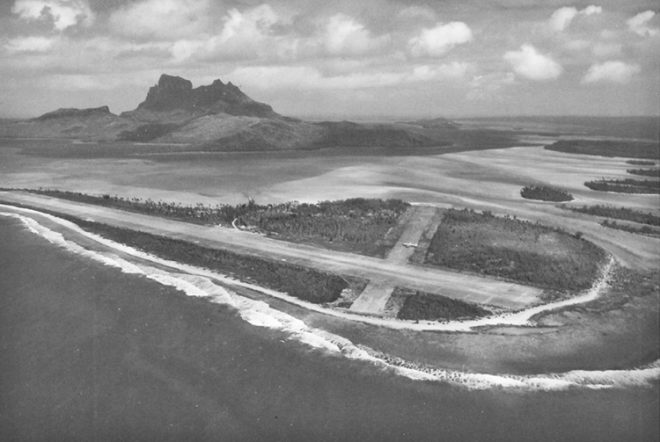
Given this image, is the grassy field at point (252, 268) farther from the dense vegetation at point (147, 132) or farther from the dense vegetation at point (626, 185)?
the dense vegetation at point (147, 132)

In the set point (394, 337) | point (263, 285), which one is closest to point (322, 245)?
point (263, 285)

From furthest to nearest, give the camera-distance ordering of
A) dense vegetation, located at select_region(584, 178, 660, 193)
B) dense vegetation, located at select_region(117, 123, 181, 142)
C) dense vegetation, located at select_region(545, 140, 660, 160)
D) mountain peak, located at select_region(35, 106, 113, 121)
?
mountain peak, located at select_region(35, 106, 113, 121) < dense vegetation, located at select_region(117, 123, 181, 142) < dense vegetation, located at select_region(545, 140, 660, 160) < dense vegetation, located at select_region(584, 178, 660, 193)

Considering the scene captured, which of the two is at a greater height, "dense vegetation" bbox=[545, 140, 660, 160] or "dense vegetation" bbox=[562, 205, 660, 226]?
"dense vegetation" bbox=[545, 140, 660, 160]

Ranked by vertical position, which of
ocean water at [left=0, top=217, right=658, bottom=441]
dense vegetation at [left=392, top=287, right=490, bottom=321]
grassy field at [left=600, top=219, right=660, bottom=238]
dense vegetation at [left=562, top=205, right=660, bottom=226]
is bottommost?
ocean water at [left=0, top=217, right=658, bottom=441]

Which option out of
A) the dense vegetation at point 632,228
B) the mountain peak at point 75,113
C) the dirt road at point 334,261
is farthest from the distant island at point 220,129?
the dense vegetation at point 632,228

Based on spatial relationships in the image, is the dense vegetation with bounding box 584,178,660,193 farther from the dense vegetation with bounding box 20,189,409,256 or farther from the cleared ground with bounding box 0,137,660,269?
the dense vegetation with bounding box 20,189,409,256

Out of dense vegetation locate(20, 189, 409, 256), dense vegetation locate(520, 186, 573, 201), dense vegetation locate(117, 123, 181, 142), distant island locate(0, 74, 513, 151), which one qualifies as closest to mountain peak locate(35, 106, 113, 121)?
distant island locate(0, 74, 513, 151)

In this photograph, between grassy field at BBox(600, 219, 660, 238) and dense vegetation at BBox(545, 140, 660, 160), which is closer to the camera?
grassy field at BBox(600, 219, 660, 238)

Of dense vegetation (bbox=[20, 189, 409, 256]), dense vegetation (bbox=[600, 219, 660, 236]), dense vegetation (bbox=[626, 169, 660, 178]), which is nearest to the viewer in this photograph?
dense vegetation (bbox=[20, 189, 409, 256])

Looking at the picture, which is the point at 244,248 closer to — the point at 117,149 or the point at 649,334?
the point at 649,334
